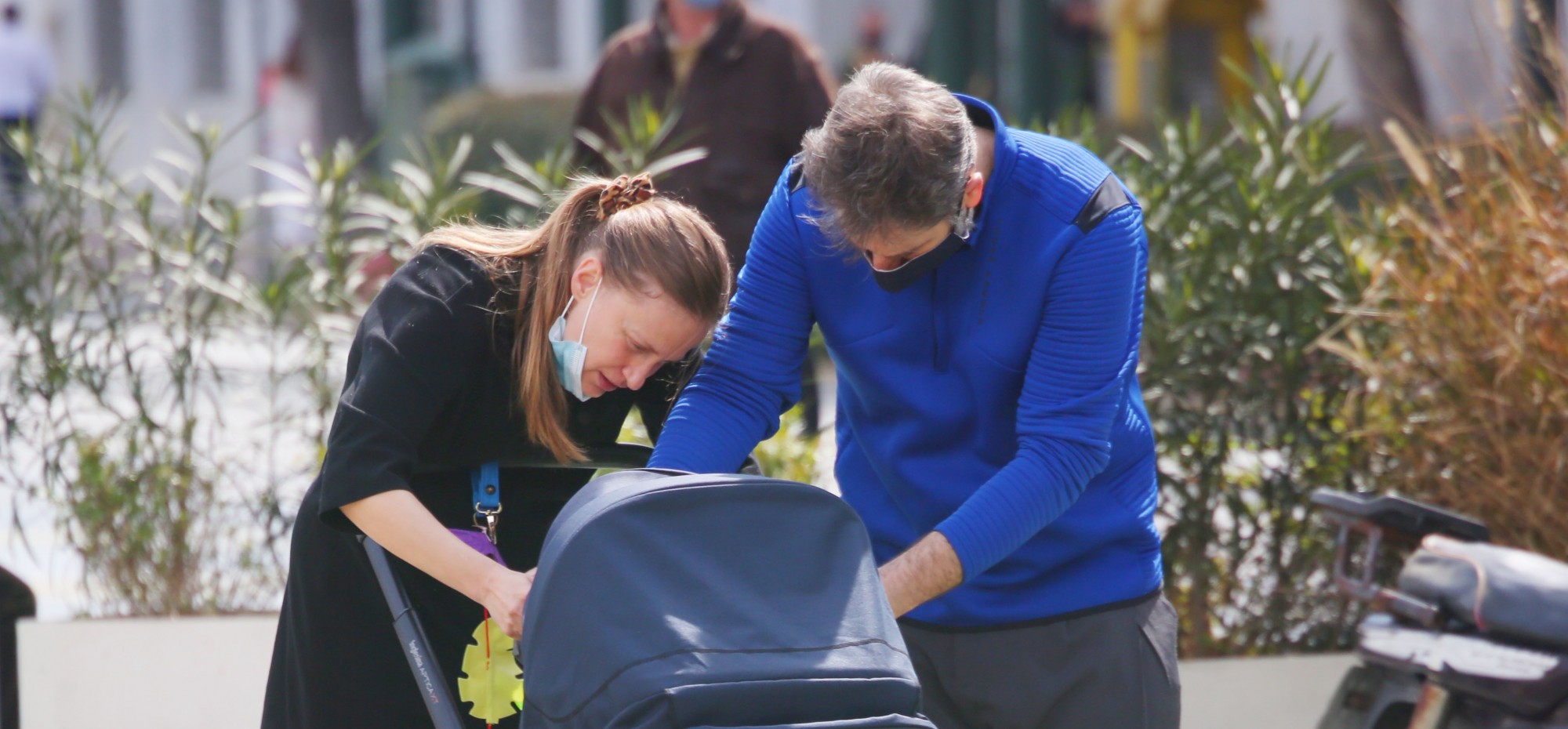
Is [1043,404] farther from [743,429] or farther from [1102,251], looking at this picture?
[743,429]

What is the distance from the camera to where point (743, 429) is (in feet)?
8.30

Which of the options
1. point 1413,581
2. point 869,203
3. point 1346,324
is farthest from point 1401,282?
point 869,203

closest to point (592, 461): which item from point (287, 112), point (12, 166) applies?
point (12, 166)

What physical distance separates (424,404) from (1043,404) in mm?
865

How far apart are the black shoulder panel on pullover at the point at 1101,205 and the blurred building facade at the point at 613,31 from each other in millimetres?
7197

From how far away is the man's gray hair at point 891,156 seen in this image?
2.16m

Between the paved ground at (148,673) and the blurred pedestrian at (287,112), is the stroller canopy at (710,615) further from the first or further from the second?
the blurred pedestrian at (287,112)

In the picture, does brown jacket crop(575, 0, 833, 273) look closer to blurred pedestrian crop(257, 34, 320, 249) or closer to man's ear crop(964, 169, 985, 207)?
man's ear crop(964, 169, 985, 207)

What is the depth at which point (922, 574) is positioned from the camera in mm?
2283

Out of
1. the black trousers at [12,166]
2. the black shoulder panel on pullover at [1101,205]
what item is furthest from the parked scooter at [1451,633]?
the black trousers at [12,166]

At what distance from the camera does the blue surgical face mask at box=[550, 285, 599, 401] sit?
2383 millimetres

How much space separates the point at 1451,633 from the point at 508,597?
1854 mm

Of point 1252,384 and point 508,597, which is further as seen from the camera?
point 1252,384

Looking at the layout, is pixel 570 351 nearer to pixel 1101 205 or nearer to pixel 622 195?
pixel 622 195
